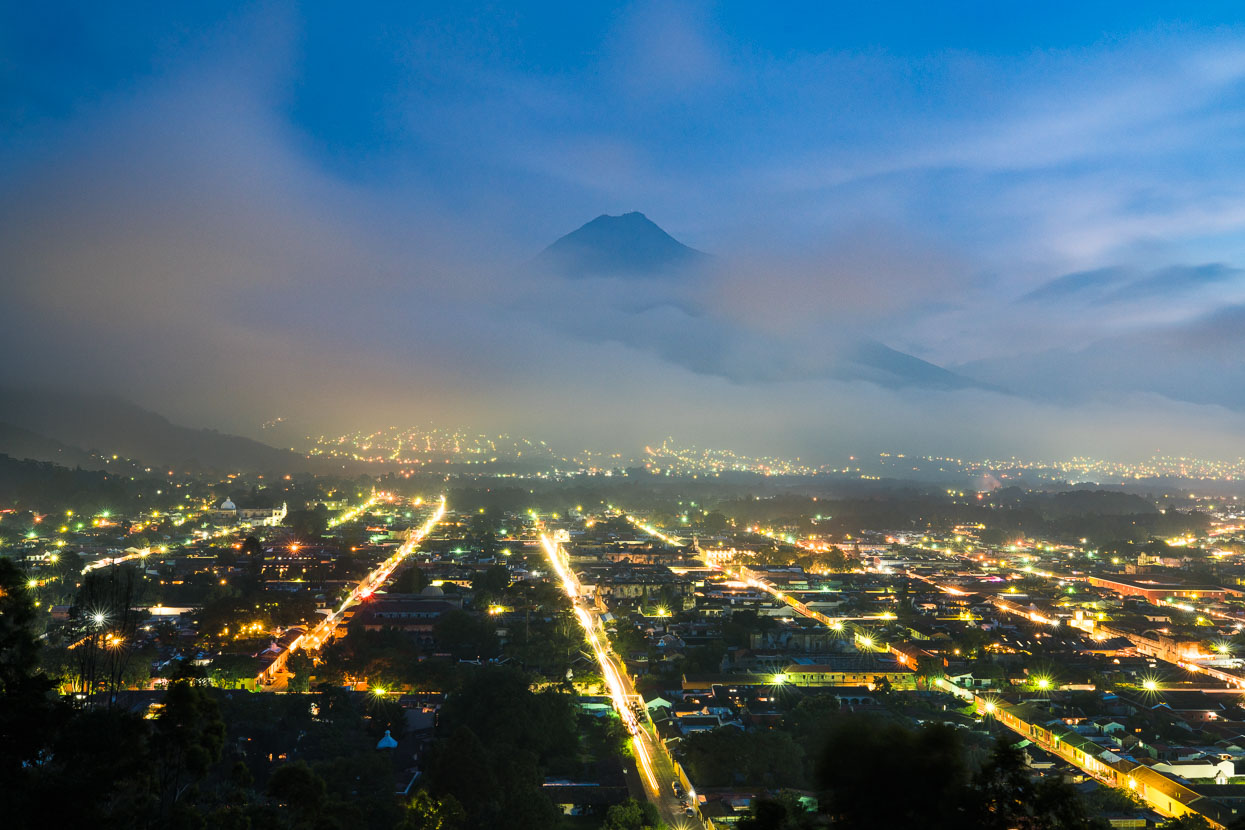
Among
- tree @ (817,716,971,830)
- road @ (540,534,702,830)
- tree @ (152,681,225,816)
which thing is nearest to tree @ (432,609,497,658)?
road @ (540,534,702,830)

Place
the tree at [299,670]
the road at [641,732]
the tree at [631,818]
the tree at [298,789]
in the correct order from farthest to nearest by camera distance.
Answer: the tree at [299,670] → the road at [641,732] → the tree at [631,818] → the tree at [298,789]

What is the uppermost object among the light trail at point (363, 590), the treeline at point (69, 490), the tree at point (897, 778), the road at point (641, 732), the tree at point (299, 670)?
the tree at point (897, 778)

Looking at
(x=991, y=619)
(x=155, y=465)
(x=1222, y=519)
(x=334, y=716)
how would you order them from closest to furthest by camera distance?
(x=334, y=716)
(x=991, y=619)
(x=1222, y=519)
(x=155, y=465)

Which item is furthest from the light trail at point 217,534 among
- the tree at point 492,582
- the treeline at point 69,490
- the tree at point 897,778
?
the tree at point 897,778

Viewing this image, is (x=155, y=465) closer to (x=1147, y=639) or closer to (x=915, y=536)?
(x=915, y=536)

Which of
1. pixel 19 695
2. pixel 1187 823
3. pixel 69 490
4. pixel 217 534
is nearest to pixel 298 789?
pixel 19 695

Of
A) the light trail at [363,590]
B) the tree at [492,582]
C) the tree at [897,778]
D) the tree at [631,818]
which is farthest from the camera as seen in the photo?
A: the tree at [492,582]

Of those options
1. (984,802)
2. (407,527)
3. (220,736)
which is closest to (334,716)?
(220,736)

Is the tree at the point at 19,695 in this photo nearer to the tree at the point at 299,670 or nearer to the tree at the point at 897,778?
the tree at the point at 897,778
